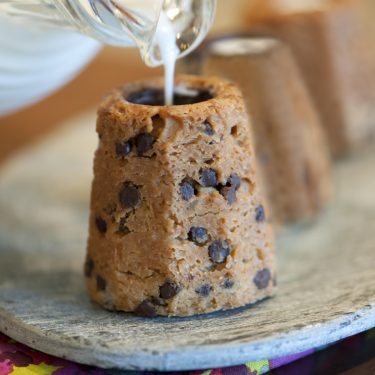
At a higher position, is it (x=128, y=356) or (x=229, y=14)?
A: (x=229, y=14)

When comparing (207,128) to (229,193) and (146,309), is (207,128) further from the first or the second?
(146,309)

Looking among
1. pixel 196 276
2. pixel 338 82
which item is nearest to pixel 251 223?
pixel 196 276

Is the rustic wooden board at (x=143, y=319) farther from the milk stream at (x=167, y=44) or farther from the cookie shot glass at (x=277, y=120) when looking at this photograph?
the milk stream at (x=167, y=44)

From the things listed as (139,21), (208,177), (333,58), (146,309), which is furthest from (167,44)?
(333,58)

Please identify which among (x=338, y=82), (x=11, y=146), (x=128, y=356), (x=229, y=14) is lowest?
(x=128, y=356)

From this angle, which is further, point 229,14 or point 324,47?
point 229,14

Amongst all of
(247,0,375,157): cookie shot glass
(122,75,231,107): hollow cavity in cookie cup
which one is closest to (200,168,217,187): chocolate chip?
(122,75,231,107): hollow cavity in cookie cup

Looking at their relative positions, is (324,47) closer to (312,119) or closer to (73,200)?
(312,119)

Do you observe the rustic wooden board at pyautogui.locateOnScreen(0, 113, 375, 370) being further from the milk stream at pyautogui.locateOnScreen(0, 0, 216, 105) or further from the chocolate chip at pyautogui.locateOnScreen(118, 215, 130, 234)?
the milk stream at pyautogui.locateOnScreen(0, 0, 216, 105)
